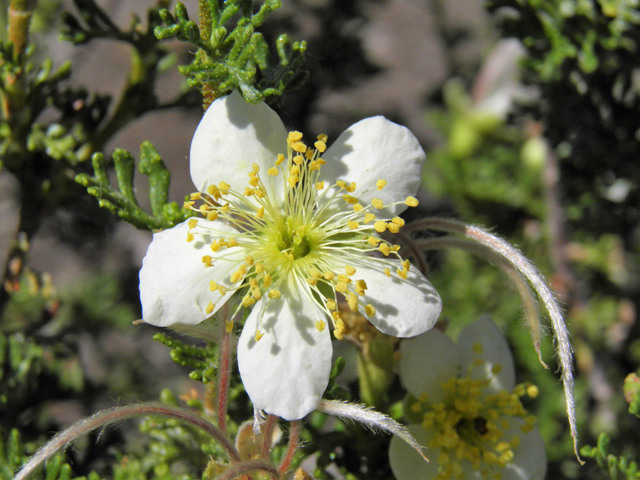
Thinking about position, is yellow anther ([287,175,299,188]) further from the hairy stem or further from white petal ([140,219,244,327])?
the hairy stem

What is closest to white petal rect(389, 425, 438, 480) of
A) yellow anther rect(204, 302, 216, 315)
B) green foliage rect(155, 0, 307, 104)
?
yellow anther rect(204, 302, 216, 315)

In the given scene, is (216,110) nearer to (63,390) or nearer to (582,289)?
(63,390)

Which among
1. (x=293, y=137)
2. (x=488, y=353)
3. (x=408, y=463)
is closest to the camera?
(x=293, y=137)

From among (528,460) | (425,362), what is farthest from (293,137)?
(528,460)

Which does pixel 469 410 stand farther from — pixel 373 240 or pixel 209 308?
pixel 209 308

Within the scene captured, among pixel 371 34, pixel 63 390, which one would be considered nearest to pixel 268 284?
pixel 63 390

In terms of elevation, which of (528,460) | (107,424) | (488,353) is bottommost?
(528,460)
